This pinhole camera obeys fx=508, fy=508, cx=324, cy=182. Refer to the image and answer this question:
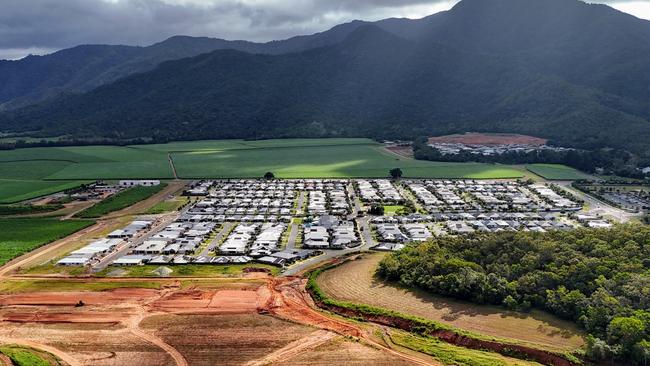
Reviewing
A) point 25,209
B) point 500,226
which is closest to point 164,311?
point 500,226

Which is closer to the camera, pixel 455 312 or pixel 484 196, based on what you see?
pixel 455 312

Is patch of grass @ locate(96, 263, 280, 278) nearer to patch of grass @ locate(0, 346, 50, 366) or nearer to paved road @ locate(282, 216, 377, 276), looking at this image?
paved road @ locate(282, 216, 377, 276)

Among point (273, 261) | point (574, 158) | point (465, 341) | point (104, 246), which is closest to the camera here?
point (465, 341)

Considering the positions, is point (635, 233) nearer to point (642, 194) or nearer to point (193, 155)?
point (642, 194)

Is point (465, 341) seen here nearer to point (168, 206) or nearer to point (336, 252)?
point (336, 252)

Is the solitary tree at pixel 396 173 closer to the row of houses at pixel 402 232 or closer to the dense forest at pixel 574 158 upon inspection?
the dense forest at pixel 574 158

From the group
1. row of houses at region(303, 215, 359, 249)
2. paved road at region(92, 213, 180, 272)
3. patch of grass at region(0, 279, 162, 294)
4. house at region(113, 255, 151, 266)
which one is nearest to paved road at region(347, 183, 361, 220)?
row of houses at region(303, 215, 359, 249)

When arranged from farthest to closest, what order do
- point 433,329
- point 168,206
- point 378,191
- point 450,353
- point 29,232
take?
point 378,191 → point 168,206 → point 29,232 → point 433,329 → point 450,353
